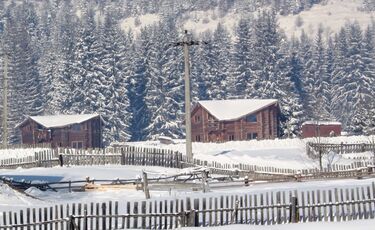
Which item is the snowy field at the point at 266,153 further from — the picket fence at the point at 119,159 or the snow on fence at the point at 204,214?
the snow on fence at the point at 204,214

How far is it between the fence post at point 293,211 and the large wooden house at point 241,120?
7309 cm

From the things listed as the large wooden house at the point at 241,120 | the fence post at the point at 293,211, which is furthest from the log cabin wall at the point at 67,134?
the fence post at the point at 293,211

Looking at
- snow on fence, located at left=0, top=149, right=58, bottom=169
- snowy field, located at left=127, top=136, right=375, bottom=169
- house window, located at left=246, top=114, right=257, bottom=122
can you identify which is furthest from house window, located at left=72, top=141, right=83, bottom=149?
snow on fence, located at left=0, top=149, right=58, bottom=169

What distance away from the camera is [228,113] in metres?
100

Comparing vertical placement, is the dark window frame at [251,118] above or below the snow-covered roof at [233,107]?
below

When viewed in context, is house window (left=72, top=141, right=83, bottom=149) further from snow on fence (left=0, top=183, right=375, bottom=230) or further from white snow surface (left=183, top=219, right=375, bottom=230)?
white snow surface (left=183, top=219, right=375, bottom=230)

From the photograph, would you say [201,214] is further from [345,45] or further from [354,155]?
[345,45]

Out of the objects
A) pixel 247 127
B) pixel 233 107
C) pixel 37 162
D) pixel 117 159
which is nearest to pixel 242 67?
pixel 233 107

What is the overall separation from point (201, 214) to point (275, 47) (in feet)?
366

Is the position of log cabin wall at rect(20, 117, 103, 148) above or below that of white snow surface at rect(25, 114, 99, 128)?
below

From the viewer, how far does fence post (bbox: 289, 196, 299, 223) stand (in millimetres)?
25609

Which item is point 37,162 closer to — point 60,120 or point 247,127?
point 60,120

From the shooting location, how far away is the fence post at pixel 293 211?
2561 centimetres

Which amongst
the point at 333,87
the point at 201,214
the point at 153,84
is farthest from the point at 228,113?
the point at 201,214
